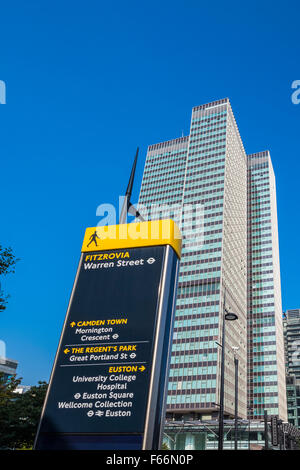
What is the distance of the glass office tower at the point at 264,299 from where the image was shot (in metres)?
A: 127

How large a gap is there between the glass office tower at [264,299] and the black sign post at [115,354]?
120m

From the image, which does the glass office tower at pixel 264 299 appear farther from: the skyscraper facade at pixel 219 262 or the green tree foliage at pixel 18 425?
the green tree foliage at pixel 18 425

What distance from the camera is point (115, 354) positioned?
1524 cm

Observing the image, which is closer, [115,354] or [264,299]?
[115,354]

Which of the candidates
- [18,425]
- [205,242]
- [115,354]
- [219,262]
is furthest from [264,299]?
[115,354]

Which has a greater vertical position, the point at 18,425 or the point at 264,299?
the point at 264,299

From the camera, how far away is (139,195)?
16075 centimetres

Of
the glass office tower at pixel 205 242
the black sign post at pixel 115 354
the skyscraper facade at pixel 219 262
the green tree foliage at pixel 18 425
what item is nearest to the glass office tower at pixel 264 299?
the skyscraper facade at pixel 219 262

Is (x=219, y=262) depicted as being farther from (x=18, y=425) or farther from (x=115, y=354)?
(x=115, y=354)

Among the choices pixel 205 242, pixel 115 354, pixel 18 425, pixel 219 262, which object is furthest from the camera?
pixel 205 242

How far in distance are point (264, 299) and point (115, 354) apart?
13622cm

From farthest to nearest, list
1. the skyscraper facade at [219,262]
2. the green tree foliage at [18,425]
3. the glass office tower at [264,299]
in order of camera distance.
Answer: the glass office tower at [264,299] < the skyscraper facade at [219,262] < the green tree foliage at [18,425]
